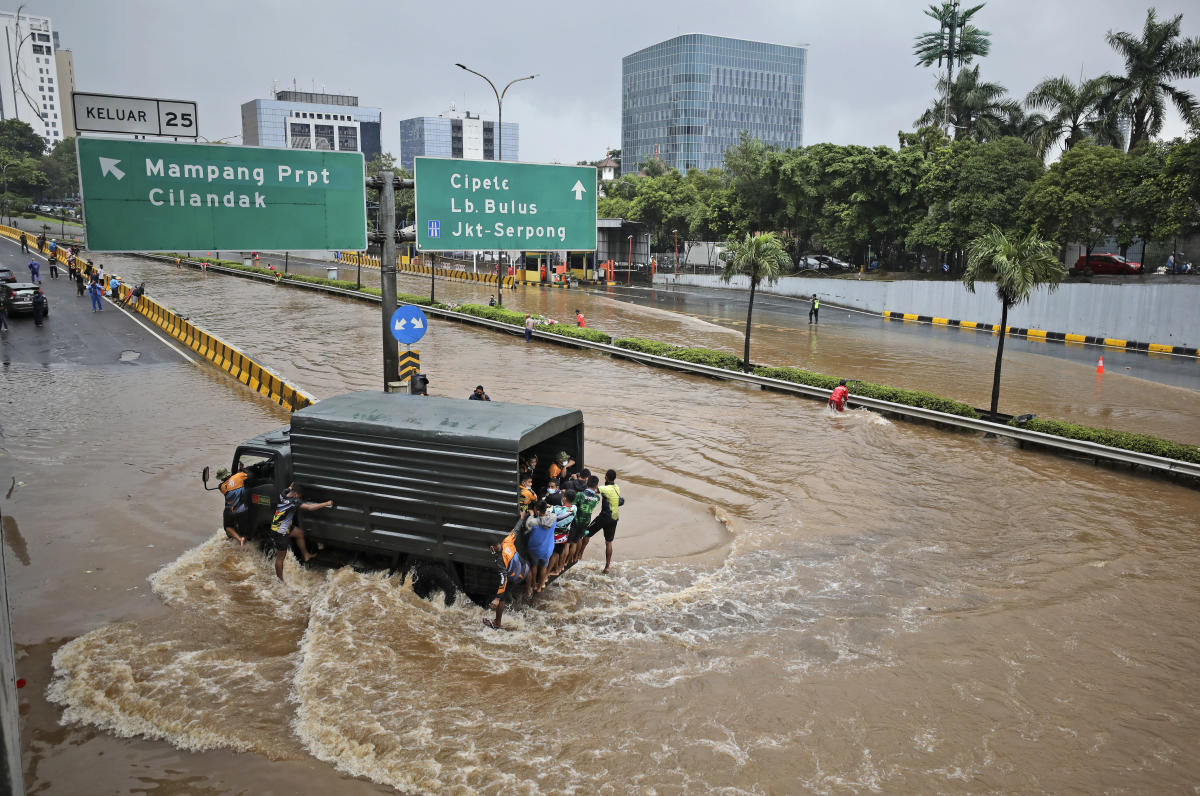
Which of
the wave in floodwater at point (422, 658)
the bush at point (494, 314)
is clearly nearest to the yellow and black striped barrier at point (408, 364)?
the wave in floodwater at point (422, 658)

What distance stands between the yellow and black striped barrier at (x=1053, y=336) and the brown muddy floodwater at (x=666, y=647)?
2140 centimetres

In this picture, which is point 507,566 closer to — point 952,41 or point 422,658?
point 422,658

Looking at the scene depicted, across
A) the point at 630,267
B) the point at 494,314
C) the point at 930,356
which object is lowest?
the point at 930,356

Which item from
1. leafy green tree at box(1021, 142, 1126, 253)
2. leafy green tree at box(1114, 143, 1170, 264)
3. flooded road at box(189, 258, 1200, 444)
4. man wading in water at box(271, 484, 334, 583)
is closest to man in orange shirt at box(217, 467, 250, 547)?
man wading in water at box(271, 484, 334, 583)

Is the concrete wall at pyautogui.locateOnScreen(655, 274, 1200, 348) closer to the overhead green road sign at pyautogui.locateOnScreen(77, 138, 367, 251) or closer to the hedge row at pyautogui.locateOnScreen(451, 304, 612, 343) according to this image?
the hedge row at pyautogui.locateOnScreen(451, 304, 612, 343)

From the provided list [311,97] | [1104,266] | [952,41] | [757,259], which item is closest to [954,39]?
[952,41]

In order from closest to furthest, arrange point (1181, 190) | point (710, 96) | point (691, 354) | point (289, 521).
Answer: point (289, 521)
point (691, 354)
point (1181, 190)
point (710, 96)

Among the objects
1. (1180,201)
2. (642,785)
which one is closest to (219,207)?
(642,785)

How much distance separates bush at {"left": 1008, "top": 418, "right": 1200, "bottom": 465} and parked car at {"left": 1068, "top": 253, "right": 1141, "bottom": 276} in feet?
101

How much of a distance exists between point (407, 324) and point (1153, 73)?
1794 inches

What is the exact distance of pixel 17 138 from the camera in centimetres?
10600

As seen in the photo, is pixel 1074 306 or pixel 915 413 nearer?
pixel 915 413

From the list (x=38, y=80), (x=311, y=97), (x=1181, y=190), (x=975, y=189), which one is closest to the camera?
(x=1181, y=190)

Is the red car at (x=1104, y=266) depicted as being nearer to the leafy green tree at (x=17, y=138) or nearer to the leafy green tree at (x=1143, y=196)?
the leafy green tree at (x=1143, y=196)
